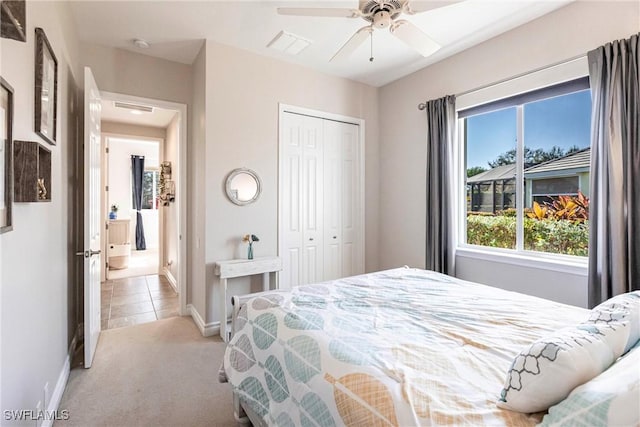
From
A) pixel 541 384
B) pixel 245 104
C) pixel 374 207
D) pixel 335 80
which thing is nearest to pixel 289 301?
pixel 541 384

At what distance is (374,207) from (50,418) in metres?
3.58

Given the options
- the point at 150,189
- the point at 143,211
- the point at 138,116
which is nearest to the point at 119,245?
the point at 143,211

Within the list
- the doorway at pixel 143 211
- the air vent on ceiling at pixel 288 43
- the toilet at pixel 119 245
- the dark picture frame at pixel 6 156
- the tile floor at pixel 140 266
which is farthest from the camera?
the toilet at pixel 119 245

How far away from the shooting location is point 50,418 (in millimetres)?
1775

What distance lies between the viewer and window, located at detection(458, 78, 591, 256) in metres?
2.51

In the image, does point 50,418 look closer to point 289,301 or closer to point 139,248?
point 289,301

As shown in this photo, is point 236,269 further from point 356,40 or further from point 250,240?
point 356,40

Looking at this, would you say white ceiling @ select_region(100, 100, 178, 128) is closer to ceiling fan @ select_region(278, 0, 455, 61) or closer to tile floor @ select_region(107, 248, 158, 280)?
tile floor @ select_region(107, 248, 158, 280)

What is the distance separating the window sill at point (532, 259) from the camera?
2414 mm

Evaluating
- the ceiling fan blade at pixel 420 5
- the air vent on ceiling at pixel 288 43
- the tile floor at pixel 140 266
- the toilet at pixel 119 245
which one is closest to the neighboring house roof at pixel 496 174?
the ceiling fan blade at pixel 420 5

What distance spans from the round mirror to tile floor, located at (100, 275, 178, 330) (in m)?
1.68

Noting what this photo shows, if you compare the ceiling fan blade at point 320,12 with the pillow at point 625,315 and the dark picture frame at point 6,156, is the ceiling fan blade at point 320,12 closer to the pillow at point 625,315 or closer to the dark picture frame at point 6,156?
the dark picture frame at point 6,156

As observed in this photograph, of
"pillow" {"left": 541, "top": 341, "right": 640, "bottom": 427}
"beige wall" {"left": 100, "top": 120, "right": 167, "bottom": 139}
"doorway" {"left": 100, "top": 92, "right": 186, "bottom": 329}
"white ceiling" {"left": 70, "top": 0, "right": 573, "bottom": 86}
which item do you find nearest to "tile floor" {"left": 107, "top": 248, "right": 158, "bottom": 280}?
"doorway" {"left": 100, "top": 92, "right": 186, "bottom": 329}

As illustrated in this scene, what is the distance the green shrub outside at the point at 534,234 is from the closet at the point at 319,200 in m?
1.41
